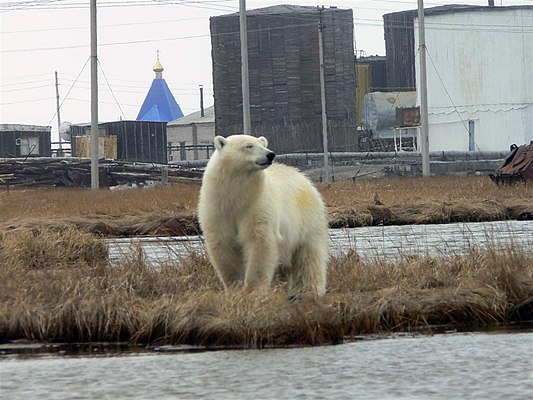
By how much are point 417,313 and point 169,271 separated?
2.79 m

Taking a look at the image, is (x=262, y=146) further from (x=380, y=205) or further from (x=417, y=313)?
(x=380, y=205)

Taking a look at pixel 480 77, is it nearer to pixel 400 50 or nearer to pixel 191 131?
pixel 400 50

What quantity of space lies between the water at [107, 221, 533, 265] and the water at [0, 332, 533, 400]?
412 centimetres

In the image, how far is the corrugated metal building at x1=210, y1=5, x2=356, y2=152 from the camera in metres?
65.3

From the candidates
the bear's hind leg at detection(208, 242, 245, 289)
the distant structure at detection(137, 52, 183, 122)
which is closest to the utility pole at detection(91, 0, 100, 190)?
the bear's hind leg at detection(208, 242, 245, 289)

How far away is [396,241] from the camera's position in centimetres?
1791

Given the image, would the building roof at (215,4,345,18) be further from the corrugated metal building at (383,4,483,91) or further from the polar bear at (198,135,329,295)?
the polar bear at (198,135,329,295)

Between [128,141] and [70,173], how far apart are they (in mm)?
19260

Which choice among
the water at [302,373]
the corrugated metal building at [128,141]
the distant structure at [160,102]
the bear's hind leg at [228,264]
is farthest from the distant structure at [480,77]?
the water at [302,373]

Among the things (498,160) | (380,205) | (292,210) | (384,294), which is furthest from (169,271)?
(498,160)

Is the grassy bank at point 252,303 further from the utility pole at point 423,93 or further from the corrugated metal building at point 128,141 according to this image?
the corrugated metal building at point 128,141

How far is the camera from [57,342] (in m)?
9.70

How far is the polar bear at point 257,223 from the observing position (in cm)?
1075

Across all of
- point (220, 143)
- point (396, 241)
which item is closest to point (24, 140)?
point (396, 241)
